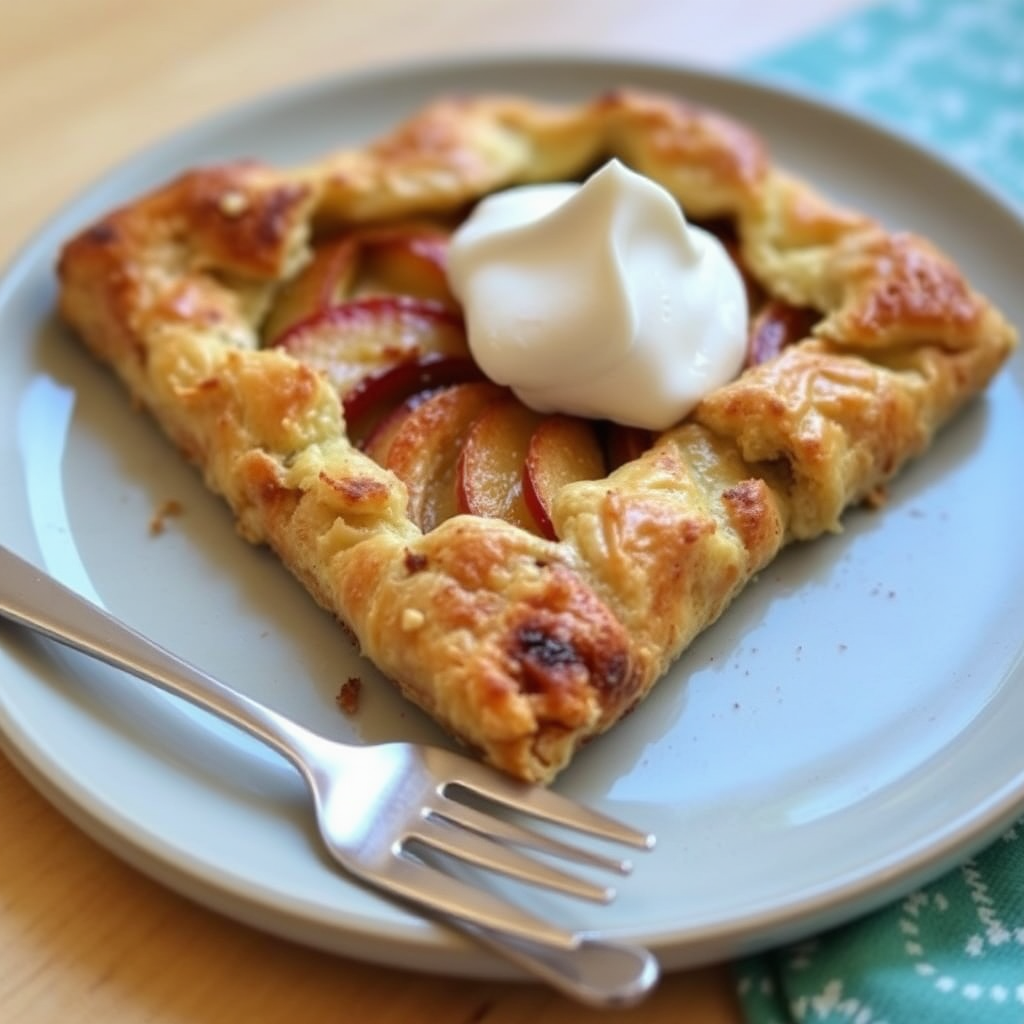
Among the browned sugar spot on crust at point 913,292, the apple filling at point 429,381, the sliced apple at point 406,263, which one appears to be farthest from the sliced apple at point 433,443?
the browned sugar spot on crust at point 913,292

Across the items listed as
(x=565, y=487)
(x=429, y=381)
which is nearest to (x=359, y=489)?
(x=565, y=487)

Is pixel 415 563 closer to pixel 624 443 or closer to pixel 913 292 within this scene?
pixel 624 443

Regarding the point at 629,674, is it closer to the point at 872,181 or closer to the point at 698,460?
the point at 698,460

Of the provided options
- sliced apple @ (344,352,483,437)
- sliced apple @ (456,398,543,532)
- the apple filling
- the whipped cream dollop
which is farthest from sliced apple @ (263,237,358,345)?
sliced apple @ (456,398,543,532)

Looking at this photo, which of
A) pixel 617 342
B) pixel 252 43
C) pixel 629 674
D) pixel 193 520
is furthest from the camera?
pixel 252 43

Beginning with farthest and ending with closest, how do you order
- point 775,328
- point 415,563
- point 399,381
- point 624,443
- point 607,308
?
point 775,328 < point 399,381 < point 624,443 < point 607,308 < point 415,563

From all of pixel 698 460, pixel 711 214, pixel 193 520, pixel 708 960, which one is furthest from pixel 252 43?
pixel 708 960
